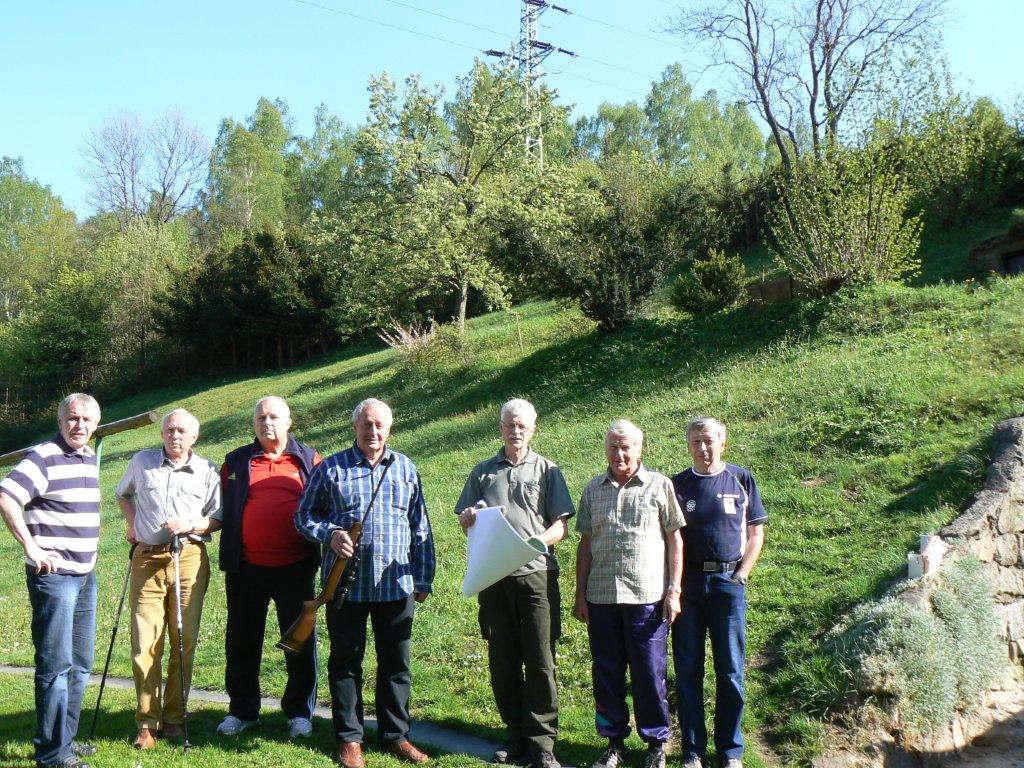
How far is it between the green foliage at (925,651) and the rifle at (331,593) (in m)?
2.89

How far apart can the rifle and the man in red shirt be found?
442 mm

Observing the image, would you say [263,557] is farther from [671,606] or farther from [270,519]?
[671,606]

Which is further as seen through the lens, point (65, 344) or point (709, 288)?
point (65, 344)

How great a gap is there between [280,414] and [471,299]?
1097 inches

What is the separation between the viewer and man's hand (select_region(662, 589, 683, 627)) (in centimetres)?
447

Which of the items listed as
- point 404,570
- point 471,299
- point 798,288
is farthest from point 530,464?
point 471,299

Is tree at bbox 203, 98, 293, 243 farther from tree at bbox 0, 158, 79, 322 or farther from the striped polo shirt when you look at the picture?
the striped polo shirt

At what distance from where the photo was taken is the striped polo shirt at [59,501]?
174 inches

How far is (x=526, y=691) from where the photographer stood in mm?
4605

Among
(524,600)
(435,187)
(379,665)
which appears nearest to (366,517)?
(379,665)

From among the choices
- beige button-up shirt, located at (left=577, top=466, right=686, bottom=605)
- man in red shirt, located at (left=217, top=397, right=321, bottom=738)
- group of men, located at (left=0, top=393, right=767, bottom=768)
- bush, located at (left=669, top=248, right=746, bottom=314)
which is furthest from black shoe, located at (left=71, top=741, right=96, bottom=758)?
bush, located at (left=669, top=248, right=746, bottom=314)

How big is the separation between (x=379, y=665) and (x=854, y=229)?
982 cm

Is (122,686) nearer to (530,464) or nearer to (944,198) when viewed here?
(530,464)

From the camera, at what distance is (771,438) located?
29.9ft
